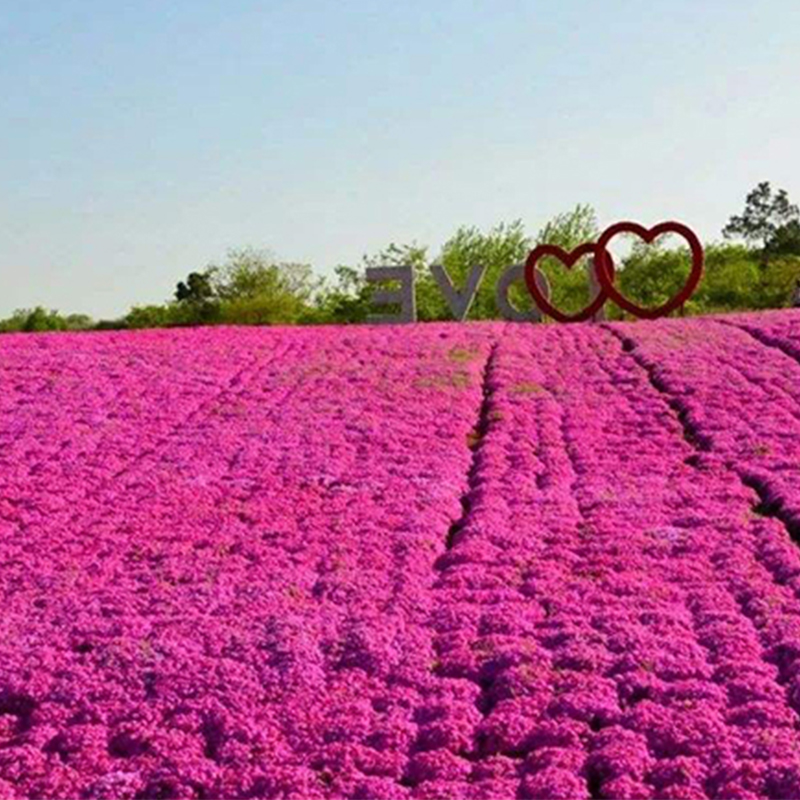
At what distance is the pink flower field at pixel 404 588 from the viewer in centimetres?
766

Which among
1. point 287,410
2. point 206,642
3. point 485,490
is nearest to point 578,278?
point 287,410

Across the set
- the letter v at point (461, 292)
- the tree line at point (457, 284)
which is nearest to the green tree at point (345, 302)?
the tree line at point (457, 284)

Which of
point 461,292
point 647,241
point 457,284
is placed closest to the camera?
point 647,241

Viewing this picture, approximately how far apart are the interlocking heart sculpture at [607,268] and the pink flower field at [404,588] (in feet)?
33.8

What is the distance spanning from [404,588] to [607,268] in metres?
20.5

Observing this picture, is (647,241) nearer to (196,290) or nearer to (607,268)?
(607,268)

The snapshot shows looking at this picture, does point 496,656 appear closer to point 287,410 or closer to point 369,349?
point 287,410

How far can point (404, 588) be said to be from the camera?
10.3 m

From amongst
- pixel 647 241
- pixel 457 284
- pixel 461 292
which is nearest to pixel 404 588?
pixel 647 241

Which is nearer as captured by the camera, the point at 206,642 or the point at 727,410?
the point at 206,642

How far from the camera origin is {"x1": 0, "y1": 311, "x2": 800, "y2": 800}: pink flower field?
766cm

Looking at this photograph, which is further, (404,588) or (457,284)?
(457,284)

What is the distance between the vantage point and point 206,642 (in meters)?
9.23

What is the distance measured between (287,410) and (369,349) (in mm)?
5144
